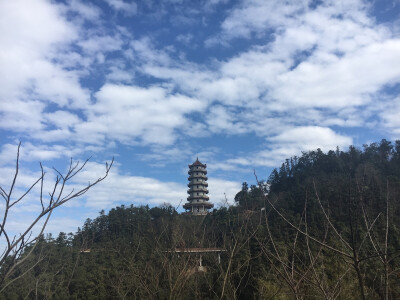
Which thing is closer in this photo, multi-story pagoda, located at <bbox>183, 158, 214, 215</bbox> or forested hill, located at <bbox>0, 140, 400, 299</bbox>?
forested hill, located at <bbox>0, 140, 400, 299</bbox>

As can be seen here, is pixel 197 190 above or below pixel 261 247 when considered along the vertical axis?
above

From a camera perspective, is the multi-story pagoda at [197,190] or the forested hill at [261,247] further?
the multi-story pagoda at [197,190]

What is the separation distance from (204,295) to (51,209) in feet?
53.3

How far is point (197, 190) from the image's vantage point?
5384 centimetres

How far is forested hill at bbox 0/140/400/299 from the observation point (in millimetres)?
3583

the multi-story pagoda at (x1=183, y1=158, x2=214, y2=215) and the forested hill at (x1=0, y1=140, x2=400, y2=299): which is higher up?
the multi-story pagoda at (x1=183, y1=158, x2=214, y2=215)

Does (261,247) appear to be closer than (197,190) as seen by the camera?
Yes

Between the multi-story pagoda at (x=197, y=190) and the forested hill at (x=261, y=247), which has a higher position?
the multi-story pagoda at (x=197, y=190)

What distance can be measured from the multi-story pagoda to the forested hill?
5535 mm

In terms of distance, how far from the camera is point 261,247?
10.9 feet

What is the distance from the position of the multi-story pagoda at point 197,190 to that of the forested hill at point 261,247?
5.54 meters

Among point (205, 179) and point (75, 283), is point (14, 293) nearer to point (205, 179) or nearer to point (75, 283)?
point (75, 283)

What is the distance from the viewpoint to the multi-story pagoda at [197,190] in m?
53.3

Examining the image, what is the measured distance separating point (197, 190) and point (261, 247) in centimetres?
5086
